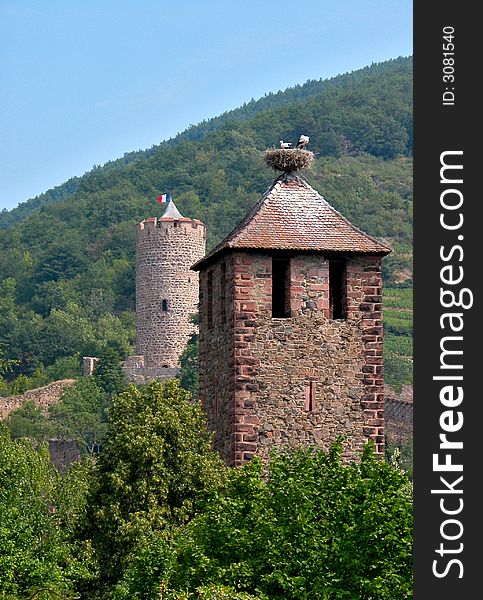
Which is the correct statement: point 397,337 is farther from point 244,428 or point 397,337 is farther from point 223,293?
point 244,428

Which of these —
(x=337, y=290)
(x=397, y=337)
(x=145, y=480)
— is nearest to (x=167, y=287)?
(x=397, y=337)

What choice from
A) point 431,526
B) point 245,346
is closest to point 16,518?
point 245,346

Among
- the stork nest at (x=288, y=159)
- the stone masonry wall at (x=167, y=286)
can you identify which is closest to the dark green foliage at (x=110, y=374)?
the stone masonry wall at (x=167, y=286)

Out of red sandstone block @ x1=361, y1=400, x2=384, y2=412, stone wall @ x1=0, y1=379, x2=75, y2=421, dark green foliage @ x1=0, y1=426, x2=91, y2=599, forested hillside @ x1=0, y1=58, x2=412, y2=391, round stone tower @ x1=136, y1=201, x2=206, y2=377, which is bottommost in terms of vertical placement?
dark green foliage @ x1=0, y1=426, x2=91, y2=599

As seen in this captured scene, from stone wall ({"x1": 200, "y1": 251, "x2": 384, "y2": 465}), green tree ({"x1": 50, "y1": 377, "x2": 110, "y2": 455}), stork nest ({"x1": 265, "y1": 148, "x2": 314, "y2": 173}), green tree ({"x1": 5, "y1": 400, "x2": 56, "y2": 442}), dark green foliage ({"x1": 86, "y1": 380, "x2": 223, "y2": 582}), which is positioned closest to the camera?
dark green foliage ({"x1": 86, "y1": 380, "x2": 223, "y2": 582})

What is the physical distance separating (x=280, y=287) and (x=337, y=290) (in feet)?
2.88

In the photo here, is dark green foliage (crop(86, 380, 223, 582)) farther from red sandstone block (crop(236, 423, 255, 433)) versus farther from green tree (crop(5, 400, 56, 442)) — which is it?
green tree (crop(5, 400, 56, 442))

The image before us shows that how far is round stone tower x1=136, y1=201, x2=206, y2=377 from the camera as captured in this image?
94.6 metres

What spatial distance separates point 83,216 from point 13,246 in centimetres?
607

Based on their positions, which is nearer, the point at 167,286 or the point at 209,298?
the point at 209,298

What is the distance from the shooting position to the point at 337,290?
1178 inches

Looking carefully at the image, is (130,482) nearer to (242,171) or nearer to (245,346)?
(245,346)

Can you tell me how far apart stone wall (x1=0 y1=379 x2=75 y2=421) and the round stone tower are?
4.92 metres

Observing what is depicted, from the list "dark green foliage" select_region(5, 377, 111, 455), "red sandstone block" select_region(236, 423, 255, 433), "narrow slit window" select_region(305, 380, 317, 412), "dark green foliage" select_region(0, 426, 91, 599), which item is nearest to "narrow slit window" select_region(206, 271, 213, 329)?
"narrow slit window" select_region(305, 380, 317, 412)
